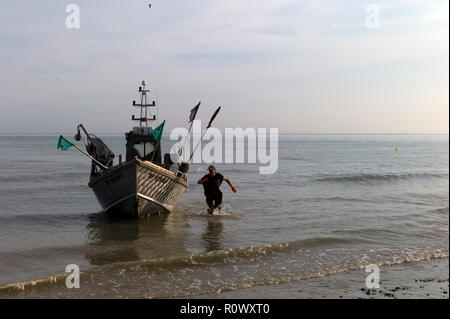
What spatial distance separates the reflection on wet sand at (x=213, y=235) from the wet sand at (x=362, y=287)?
10.5 ft

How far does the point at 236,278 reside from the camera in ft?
29.4

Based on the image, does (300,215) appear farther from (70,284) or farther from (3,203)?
(3,203)

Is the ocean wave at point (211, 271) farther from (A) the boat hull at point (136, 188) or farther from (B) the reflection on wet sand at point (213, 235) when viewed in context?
(A) the boat hull at point (136, 188)

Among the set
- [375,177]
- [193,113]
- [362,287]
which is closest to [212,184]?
[193,113]

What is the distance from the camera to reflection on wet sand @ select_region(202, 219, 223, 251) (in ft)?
37.8

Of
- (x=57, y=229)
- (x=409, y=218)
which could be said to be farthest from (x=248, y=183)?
(x=57, y=229)

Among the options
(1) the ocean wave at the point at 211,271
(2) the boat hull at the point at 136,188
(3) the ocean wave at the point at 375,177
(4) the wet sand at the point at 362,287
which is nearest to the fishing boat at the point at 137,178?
(2) the boat hull at the point at 136,188

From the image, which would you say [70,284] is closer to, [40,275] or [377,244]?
[40,275]

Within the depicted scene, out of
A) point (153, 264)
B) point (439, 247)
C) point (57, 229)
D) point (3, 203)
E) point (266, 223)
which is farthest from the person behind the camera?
point (3, 203)

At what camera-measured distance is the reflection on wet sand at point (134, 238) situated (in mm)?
10719

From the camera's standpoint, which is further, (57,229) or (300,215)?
(300,215)
